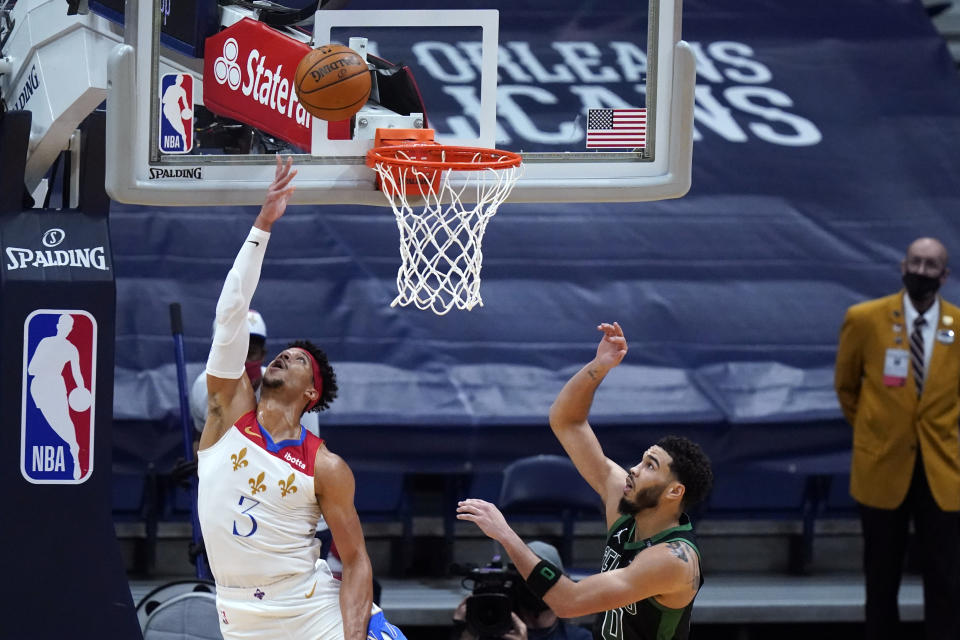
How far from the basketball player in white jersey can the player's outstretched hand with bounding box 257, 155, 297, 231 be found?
0.48 m

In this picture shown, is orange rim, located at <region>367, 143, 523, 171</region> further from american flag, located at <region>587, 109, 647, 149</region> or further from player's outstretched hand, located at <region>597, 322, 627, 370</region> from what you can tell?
player's outstretched hand, located at <region>597, 322, 627, 370</region>

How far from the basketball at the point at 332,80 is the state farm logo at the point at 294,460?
1.32 metres

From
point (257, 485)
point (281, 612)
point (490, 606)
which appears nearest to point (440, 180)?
point (257, 485)

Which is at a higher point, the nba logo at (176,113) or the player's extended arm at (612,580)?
the nba logo at (176,113)

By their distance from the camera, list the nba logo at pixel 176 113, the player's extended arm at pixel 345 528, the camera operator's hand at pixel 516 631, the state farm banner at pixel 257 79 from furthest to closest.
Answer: the camera operator's hand at pixel 516 631 → the player's extended arm at pixel 345 528 → the state farm banner at pixel 257 79 → the nba logo at pixel 176 113

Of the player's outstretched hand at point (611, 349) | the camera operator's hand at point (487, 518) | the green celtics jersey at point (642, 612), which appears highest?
the player's outstretched hand at point (611, 349)

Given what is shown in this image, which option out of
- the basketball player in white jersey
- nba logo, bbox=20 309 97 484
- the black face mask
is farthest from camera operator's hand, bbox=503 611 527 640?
the black face mask

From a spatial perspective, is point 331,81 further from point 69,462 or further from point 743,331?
point 743,331

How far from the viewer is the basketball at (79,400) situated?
21.2 ft

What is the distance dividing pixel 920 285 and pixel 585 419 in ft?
10.4

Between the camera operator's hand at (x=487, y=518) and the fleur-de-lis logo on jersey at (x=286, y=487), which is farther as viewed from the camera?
the fleur-de-lis logo on jersey at (x=286, y=487)

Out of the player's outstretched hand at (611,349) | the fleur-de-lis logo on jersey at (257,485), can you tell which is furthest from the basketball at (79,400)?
the player's outstretched hand at (611,349)

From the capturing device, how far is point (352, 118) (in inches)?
225

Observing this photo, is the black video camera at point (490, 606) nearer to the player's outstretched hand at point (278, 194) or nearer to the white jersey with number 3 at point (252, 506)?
the white jersey with number 3 at point (252, 506)
